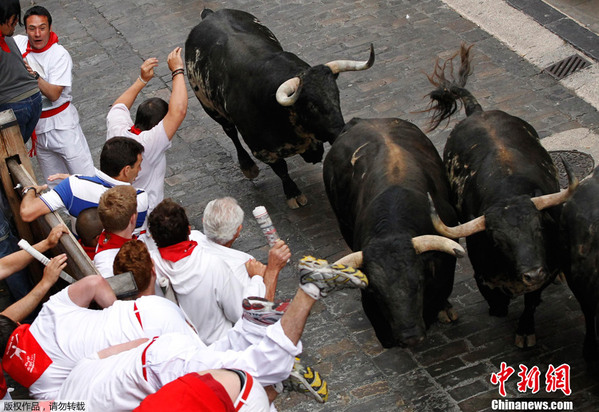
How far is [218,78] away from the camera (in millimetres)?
9227

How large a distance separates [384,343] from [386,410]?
1.76 feet

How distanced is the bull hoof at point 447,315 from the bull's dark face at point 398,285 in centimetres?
113

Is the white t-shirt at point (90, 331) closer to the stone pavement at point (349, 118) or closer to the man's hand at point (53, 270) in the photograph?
the man's hand at point (53, 270)

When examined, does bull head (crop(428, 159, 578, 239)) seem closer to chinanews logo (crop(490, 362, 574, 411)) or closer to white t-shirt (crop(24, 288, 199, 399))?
chinanews logo (crop(490, 362, 574, 411))

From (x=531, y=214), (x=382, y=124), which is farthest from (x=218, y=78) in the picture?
(x=531, y=214)

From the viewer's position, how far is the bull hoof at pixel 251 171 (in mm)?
9422

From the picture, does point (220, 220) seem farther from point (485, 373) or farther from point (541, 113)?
point (541, 113)

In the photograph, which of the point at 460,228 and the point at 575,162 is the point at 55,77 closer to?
the point at 460,228

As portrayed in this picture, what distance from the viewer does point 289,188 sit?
893 centimetres

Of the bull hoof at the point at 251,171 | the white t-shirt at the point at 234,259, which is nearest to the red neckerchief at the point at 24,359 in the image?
the white t-shirt at the point at 234,259

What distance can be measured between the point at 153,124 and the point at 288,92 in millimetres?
1566

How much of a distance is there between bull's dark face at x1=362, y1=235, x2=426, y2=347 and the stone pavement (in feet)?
2.62

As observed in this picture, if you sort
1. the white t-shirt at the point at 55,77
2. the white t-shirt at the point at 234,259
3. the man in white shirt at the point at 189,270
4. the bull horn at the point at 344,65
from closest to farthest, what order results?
the man in white shirt at the point at 189,270 → the white t-shirt at the point at 234,259 → the white t-shirt at the point at 55,77 → the bull horn at the point at 344,65

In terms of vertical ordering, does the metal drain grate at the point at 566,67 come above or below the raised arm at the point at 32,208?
below
